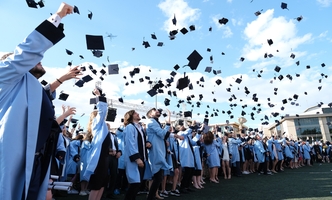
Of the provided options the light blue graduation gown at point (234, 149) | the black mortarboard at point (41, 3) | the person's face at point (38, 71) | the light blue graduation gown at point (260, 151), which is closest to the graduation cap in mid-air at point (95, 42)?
the black mortarboard at point (41, 3)

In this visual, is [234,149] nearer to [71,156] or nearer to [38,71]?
[71,156]

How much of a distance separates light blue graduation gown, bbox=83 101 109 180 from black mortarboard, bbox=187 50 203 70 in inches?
128

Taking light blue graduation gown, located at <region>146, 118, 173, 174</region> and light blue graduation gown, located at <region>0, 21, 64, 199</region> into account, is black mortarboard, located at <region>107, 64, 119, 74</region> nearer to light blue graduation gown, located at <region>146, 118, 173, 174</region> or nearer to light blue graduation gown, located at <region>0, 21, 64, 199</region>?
light blue graduation gown, located at <region>146, 118, 173, 174</region>

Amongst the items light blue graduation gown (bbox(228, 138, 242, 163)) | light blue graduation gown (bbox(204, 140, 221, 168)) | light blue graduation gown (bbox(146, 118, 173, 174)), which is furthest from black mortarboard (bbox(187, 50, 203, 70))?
light blue graduation gown (bbox(228, 138, 242, 163))

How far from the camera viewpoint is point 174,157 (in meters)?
7.19

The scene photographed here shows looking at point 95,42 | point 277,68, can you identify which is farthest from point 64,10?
point 277,68

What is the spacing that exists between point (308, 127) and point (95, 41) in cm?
6922

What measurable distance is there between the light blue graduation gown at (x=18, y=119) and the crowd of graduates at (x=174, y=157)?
60.8 inches

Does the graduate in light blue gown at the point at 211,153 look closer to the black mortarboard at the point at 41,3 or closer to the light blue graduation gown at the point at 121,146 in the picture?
the light blue graduation gown at the point at 121,146

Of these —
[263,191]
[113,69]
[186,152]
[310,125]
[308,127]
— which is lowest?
[263,191]

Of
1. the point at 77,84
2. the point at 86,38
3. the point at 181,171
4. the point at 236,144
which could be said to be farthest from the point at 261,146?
the point at 86,38

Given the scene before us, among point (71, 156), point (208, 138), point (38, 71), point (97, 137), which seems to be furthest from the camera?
point (208, 138)

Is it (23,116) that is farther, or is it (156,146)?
(156,146)

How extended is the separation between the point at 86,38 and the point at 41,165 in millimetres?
4068
